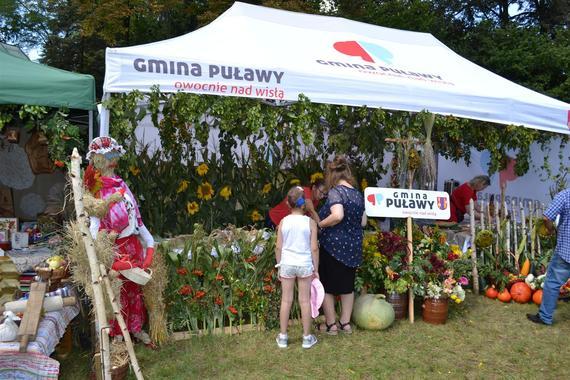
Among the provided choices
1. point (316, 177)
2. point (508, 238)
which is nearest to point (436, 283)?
point (508, 238)

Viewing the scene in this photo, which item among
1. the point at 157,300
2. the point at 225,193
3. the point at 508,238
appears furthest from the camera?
the point at 508,238

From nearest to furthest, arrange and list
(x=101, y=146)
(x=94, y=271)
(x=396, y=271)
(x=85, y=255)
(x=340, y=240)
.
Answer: (x=94, y=271), (x=85, y=255), (x=101, y=146), (x=340, y=240), (x=396, y=271)

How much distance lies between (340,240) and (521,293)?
2696 millimetres

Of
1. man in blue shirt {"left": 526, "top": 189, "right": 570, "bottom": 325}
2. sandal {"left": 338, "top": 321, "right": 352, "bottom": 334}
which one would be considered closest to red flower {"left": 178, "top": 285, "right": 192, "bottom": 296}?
sandal {"left": 338, "top": 321, "right": 352, "bottom": 334}

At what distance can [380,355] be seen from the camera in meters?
4.10

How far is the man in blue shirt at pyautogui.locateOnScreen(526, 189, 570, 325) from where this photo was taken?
485 cm

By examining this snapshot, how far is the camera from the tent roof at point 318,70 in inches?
176

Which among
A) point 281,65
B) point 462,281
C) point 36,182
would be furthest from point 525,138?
point 36,182

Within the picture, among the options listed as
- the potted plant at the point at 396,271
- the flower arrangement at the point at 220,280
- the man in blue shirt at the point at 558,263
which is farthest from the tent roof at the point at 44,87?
the man in blue shirt at the point at 558,263

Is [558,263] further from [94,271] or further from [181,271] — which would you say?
[94,271]

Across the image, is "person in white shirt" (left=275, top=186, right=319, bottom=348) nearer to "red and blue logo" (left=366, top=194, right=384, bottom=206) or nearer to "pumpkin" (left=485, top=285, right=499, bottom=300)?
"red and blue logo" (left=366, top=194, right=384, bottom=206)

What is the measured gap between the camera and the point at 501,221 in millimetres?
6211

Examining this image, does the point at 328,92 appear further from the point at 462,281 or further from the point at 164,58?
the point at 462,281

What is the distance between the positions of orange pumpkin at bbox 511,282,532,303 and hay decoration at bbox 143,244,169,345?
4021mm
